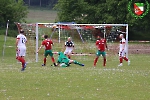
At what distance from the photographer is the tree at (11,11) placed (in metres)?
63.4

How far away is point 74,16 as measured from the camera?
71.9m

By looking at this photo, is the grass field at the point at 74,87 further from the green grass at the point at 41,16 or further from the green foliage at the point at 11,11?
the green grass at the point at 41,16

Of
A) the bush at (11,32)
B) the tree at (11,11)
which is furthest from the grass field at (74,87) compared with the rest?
the bush at (11,32)

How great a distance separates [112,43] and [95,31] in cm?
207

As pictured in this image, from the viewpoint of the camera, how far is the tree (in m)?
63.4

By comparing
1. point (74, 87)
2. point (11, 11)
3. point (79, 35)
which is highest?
point (11, 11)

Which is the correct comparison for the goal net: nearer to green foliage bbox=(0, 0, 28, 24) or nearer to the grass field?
the grass field

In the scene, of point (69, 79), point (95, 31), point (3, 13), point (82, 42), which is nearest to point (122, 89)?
point (69, 79)

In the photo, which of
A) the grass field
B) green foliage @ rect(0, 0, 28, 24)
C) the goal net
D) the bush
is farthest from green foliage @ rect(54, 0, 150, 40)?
the grass field

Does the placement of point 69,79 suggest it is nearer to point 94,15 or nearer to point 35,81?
point 35,81

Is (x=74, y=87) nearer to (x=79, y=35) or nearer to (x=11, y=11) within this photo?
(x=79, y=35)

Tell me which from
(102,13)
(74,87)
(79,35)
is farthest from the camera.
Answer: (102,13)

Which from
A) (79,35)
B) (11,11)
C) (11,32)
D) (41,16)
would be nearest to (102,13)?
(11,11)

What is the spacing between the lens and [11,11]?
6550 centimetres
